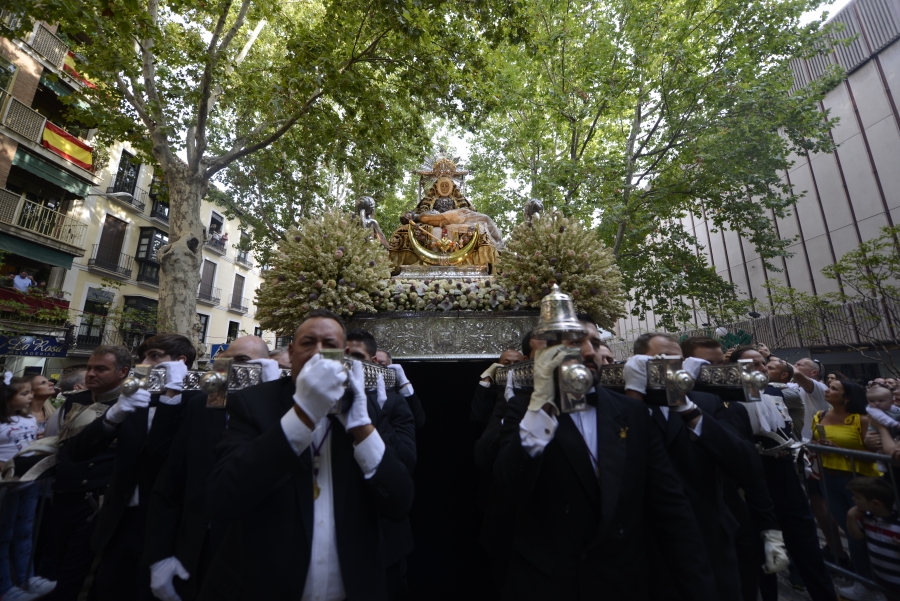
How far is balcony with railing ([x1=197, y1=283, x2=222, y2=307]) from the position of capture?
2470 cm

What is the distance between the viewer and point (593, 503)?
2.25 m

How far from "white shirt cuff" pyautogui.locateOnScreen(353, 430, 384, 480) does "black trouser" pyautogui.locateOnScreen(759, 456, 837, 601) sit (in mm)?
3641

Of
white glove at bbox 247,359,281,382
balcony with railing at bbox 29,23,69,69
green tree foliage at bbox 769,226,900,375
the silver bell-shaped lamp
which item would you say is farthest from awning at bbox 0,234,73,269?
green tree foliage at bbox 769,226,900,375

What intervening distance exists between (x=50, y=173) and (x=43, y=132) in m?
1.40

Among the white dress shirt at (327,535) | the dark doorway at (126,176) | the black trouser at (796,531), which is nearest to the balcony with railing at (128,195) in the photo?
the dark doorway at (126,176)

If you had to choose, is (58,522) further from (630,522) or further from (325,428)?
(630,522)

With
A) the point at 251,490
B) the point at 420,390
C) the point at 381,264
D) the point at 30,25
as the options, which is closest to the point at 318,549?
the point at 251,490

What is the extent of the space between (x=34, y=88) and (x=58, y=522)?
18.8 m

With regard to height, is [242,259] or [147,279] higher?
[242,259]

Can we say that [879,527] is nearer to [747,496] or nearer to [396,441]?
[747,496]

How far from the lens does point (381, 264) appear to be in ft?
17.4

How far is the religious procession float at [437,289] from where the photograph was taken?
4684 mm

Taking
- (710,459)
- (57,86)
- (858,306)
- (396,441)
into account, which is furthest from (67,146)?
(858,306)

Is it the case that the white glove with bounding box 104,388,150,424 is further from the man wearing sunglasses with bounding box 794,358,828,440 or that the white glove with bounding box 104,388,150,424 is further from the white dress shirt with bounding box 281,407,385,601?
the man wearing sunglasses with bounding box 794,358,828,440
